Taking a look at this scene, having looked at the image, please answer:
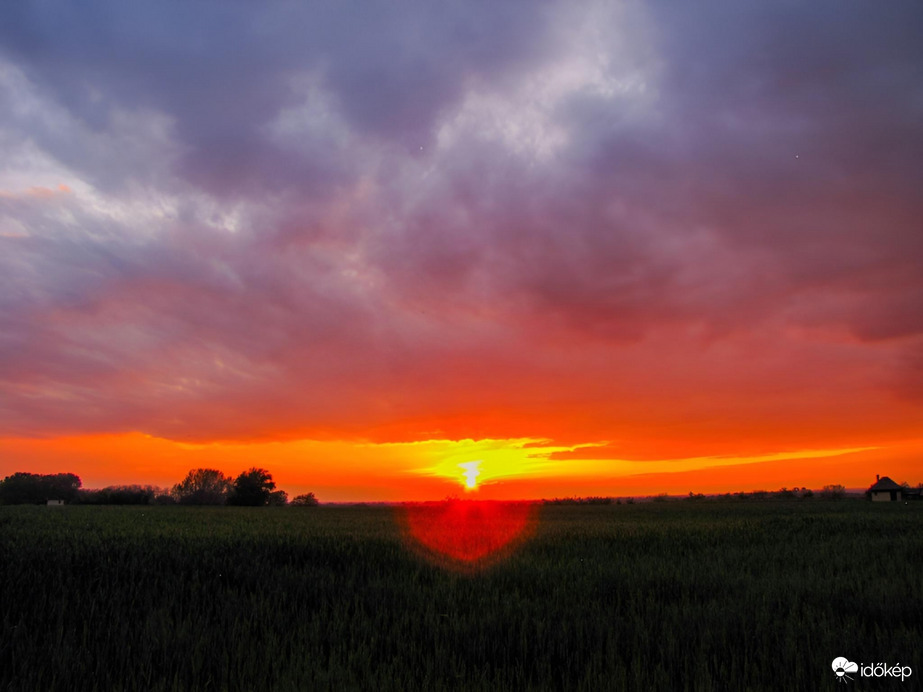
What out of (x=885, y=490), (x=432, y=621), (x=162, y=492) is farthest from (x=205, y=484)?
(x=885, y=490)

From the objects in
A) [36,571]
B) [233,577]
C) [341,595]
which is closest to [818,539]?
[341,595]

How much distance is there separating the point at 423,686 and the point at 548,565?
260 inches

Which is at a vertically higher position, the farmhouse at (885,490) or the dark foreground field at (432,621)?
the dark foreground field at (432,621)

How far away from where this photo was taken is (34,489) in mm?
92750

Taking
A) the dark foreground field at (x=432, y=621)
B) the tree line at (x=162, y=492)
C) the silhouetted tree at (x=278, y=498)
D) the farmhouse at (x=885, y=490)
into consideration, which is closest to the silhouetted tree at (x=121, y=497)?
the tree line at (x=162, y=492)

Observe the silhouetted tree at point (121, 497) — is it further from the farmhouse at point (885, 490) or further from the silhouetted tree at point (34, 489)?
the farmhouse at point (885, 490)

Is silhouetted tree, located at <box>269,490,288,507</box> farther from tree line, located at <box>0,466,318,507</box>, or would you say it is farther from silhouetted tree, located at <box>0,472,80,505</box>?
silhouetted tree, located at <box>0,472,80,505</box>

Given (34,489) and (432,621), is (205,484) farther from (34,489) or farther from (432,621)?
(432,621)

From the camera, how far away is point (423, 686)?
14.2 feet

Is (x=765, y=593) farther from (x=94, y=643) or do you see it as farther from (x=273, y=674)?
(x=94, y=643)

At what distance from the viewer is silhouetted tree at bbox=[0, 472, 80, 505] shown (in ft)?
292

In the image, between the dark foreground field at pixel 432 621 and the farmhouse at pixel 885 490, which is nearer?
the dark foreground field at pixel 432 621

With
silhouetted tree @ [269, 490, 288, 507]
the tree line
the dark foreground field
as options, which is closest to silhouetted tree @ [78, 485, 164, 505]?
the tree line

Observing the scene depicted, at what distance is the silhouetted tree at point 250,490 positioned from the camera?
79312mm
